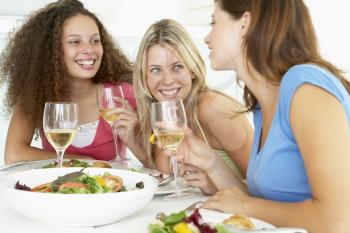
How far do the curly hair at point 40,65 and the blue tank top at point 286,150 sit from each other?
157cm

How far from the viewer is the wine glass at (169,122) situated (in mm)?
1428

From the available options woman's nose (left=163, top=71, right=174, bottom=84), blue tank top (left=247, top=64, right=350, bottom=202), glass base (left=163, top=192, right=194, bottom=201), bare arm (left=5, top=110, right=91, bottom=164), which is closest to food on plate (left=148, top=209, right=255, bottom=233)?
blue tank top (left=247, top=64, right=350, bottom=202)

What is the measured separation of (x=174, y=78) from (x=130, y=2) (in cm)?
224

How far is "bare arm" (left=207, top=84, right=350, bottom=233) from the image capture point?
1.04 m

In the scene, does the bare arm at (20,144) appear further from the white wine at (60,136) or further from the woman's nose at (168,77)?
the white wine at (60,136)

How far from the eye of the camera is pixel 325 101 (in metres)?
1.10

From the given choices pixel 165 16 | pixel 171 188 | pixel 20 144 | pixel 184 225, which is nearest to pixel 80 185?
pixel 184 225

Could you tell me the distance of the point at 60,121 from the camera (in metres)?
1.64

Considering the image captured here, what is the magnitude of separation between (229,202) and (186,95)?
0.95 meters

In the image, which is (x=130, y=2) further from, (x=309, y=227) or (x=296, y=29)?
(x=309, y=227)

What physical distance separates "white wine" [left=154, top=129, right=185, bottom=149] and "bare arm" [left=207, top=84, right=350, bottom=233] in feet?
1.30

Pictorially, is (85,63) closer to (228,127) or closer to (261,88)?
(228,127)

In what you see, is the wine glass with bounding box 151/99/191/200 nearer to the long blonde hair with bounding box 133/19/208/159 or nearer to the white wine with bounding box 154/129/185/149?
the white wine with bounding box 154/129/185/149

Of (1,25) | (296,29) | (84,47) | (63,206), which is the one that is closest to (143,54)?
(84,47)
